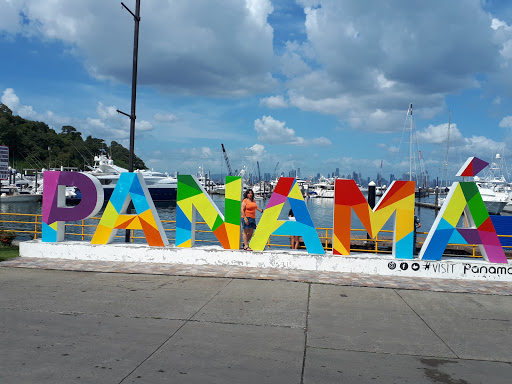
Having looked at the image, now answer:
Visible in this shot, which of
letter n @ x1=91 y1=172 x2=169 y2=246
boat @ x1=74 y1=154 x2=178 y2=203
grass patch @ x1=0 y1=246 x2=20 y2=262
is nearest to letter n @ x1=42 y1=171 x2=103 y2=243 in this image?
letter n @ x1=91 y1=172 x2=169 y2=246

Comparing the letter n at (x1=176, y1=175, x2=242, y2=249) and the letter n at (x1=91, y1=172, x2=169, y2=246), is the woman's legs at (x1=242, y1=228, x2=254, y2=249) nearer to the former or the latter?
the letter n at (x1=176, y1=175, x2=242, y2=249)

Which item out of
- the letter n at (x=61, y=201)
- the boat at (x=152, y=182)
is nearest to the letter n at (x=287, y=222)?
the letter n at (x=61, y=201)

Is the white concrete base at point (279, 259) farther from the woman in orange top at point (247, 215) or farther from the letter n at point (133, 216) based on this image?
the woman in orange top at point (247, 215)

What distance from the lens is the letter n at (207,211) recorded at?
12.8m

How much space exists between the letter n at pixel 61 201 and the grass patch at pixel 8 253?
3.80ft

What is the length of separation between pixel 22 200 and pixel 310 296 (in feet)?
260

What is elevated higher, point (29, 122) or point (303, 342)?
point (29, 122)

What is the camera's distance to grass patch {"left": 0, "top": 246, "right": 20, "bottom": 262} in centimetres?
1345

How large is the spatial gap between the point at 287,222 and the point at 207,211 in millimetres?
2418

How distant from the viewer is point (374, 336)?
7.06 m

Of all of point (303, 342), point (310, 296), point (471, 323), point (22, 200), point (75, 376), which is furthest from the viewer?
point (22, 200)

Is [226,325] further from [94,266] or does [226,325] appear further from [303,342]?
[94,266]

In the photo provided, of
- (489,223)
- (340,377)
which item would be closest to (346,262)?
(489,223)

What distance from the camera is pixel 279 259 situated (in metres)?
12.4
